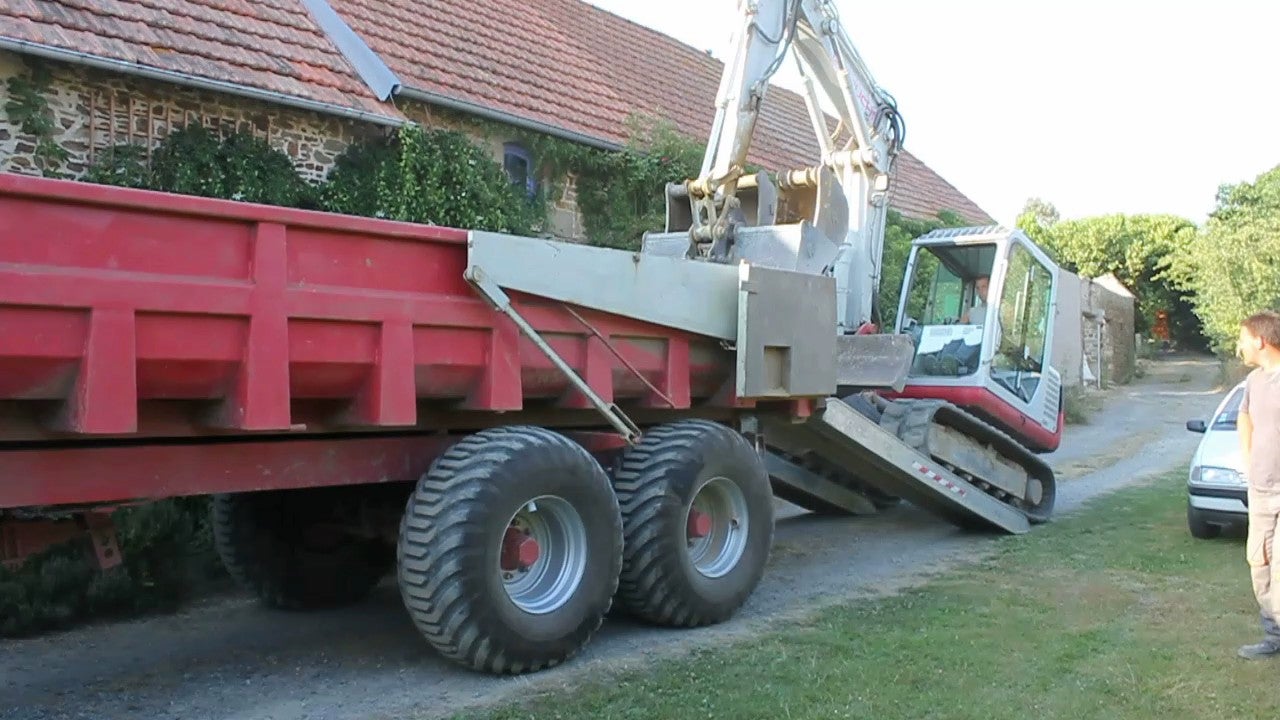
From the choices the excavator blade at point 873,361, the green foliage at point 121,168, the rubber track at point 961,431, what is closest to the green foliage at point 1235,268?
the rubber track at point 961,431

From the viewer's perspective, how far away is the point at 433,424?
5703 mm

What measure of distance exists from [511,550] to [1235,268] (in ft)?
80.1

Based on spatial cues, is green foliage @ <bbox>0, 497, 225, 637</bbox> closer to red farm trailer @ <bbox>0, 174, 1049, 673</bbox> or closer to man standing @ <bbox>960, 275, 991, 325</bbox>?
red farm trailer @ <bbox>0, 174, 1049, 673</bbox>

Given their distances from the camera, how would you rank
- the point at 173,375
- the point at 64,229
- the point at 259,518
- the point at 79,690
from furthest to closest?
the point at 259,518
the point at 79,690
the point at 173,375
the point at 64,229

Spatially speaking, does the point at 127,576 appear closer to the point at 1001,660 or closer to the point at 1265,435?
the point at 1001,660

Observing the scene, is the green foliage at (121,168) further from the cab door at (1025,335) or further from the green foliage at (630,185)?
the cab door at (1025,335)

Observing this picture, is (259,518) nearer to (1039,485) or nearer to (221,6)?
(221,6)

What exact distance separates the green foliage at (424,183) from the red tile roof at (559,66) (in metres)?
0.60

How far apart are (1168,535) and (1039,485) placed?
4.08 ft

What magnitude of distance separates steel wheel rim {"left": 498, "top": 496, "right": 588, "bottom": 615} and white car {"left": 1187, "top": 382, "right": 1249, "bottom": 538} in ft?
17.7

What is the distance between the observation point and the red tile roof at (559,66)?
1207cm

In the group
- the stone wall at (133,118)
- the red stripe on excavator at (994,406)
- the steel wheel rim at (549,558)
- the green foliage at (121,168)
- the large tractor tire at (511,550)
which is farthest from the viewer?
the red stripe on excavator at (994,406)

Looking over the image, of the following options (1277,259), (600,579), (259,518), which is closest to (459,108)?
(259,518)

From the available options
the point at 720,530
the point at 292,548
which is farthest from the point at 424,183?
the point at 720,530
